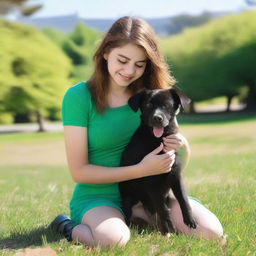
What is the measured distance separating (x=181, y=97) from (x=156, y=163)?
429 mm

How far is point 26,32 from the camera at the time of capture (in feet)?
112

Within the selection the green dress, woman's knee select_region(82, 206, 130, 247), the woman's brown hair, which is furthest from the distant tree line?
woman's knee select_region(82, 206, 130, 247)

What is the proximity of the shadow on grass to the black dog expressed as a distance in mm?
616

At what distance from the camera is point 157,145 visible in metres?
2.94

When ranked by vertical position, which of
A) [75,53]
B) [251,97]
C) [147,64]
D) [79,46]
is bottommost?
[251,97]

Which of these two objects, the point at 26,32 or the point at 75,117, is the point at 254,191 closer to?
the point at 75,117

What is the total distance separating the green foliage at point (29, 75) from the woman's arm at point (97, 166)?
26.5 m

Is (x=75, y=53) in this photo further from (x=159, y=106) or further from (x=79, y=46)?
(x=159, y=106)

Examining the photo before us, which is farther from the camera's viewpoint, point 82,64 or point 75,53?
point 75,53

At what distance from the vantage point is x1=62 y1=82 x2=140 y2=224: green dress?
10.3 ft

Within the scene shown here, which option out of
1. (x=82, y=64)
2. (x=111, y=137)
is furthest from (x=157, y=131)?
(x=82, y=64)

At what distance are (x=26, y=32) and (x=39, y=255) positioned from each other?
3312 centimetres

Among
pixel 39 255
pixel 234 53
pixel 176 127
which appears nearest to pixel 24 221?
pixel 39 255

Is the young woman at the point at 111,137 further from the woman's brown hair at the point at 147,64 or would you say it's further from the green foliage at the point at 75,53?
the green foliage at the point at 75,53
